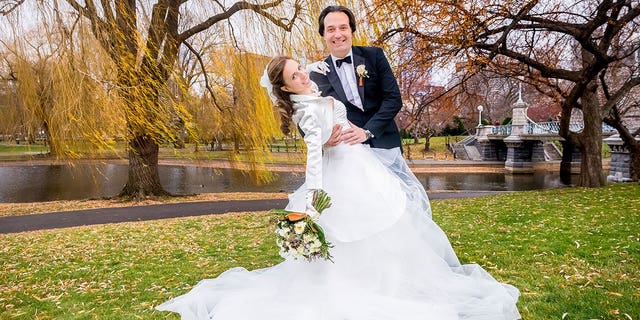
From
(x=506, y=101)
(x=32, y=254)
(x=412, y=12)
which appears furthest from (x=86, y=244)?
(x=506, y=101)

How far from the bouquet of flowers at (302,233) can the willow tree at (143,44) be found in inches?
251

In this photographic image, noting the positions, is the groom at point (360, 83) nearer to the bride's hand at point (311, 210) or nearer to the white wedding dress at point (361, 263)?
the white wedding dress at point (361, 263)

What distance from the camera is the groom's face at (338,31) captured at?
250cm

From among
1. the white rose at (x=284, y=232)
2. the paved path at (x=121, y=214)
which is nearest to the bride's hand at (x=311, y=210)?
the white rose at (x=284, y=232)

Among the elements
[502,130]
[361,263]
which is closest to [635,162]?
[361,263]

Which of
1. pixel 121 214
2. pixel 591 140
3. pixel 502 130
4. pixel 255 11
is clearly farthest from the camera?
pixel 502 130

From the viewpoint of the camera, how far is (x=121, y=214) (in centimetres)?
978

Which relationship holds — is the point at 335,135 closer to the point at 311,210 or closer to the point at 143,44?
the point at 311,210

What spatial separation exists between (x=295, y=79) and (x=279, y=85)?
0.11 meters

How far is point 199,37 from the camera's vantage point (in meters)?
10.3

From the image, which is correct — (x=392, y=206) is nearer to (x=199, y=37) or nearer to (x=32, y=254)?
(x=32, y=254)

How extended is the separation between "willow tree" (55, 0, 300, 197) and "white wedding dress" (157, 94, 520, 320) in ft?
20.0

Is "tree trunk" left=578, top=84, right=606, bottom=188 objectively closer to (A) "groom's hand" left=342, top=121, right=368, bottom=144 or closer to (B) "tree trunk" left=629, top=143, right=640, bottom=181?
(B) "tree trunk" left=629, top=143, right=640, bottom=181

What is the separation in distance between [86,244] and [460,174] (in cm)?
2103
